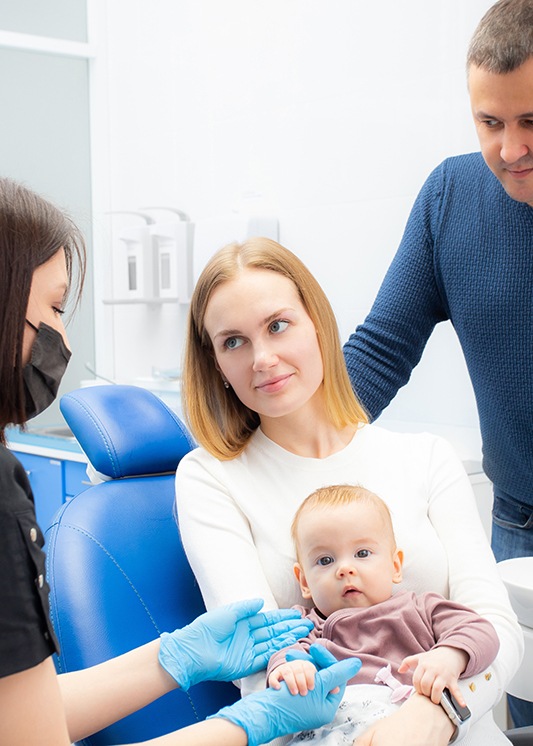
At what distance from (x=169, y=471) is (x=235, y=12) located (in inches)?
99.5

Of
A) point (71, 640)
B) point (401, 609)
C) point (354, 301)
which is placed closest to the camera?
point (401, 609)

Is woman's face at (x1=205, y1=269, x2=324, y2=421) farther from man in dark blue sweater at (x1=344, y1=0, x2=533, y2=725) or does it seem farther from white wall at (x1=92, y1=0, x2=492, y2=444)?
white wall at (x1=92, y1=0, x2=492, y2=444)

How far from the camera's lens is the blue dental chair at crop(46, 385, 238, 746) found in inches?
59.9

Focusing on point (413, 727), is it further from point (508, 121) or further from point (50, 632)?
point (508, 121)

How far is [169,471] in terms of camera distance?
1812 mm

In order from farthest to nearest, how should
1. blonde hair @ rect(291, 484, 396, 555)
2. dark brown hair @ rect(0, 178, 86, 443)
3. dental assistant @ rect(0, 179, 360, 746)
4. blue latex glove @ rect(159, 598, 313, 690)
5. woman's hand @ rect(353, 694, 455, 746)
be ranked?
blonde hair @ rect(291, 484, 396, 555), blue latex glove @ rect(159, 598, 313, 690), woman's hand @ rect(353, 694, 455, 746), dark brown hair @ rect(0, 178, 86, 443), dental assistant @ rect(0, 179, 360, 746)

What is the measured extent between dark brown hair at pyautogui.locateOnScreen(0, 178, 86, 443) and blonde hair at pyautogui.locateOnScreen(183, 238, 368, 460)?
518 millimetres

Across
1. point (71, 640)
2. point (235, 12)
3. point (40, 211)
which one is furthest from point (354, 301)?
point (40, 211)

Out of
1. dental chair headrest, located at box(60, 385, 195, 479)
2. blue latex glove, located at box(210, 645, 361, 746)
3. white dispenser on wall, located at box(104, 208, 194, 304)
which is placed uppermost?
white dispenser on wall, located at box(104, 208, 194, 304)

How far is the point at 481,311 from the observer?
1.82 metres

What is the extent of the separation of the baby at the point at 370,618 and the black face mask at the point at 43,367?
494 millimetres

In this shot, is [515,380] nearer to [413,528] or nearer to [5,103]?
[413,528]

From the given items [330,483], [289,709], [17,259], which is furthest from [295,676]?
[17,259]

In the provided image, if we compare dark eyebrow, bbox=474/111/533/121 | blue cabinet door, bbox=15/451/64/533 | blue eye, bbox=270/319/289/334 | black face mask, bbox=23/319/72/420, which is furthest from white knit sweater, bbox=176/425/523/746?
blue cabinet door, bbox=15/451/64/533
